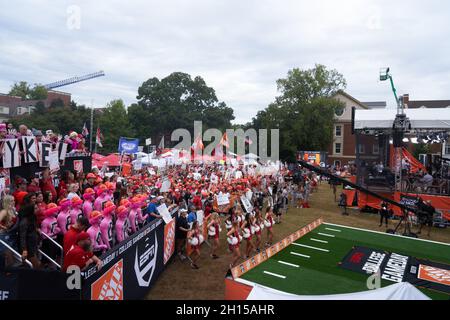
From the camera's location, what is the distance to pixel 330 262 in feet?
32.9

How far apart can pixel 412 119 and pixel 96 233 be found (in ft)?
60.3

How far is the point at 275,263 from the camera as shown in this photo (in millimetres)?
9562

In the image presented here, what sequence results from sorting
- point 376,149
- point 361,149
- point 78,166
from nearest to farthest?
point 78,166 → point 361,149 → point 376,149

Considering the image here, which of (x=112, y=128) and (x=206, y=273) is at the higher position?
(x=112, y=128)

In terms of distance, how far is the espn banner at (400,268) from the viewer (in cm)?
870

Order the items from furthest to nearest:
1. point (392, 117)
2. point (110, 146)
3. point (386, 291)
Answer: point (110, 146) < point (392, 117) < point (386, 291)

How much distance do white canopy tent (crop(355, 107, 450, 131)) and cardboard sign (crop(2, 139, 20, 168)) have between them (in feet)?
59.5

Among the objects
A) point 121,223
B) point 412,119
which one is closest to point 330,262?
point 121,223

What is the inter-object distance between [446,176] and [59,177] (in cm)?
2091

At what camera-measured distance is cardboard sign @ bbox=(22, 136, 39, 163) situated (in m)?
7.77

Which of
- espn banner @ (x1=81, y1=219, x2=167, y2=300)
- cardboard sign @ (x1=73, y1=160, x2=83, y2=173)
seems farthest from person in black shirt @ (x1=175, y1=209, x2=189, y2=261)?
cardboard sign @ (x1=73, y1=160, x2=83, y2=173)

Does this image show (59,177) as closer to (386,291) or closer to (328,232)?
(386,291)

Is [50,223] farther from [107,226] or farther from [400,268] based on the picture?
[400,268]
